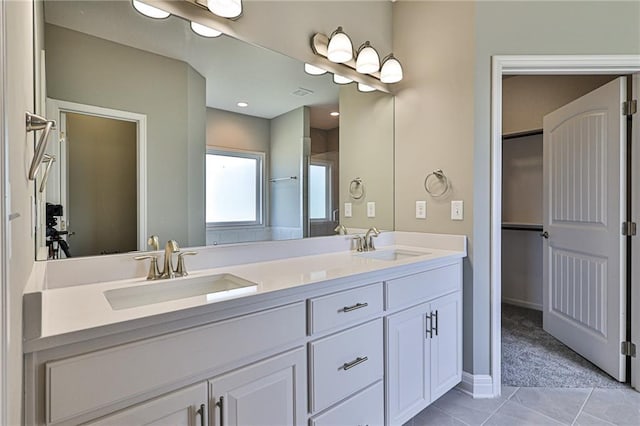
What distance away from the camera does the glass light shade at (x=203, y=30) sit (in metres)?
1.59

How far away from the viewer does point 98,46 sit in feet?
4.40

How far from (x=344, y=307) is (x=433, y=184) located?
1267mm

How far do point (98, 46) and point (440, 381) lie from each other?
7.44ft

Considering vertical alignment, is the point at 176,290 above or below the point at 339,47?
below

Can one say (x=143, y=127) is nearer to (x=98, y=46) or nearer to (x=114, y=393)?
(x=98, y=46)

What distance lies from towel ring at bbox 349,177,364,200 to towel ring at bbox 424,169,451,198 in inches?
17.3

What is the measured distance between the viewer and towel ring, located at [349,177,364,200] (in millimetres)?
2408

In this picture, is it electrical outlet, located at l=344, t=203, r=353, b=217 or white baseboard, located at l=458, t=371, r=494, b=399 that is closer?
white baseboard, located at l=458, t=371, r=494, b=399

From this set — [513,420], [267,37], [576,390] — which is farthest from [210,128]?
[576,390]

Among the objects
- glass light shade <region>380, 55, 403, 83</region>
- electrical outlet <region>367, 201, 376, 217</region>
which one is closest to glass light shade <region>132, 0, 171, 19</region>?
glass light shade <region>380, 55, 403, 83</region>

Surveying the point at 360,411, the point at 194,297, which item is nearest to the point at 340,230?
the point at 360,411

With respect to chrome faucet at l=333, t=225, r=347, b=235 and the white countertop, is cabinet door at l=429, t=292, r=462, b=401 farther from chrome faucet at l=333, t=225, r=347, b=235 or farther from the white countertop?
chrome faucet at l=333, t=225, r=347, b=235

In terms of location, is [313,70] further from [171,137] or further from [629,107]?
[629,107]

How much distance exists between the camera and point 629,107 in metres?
2.17
